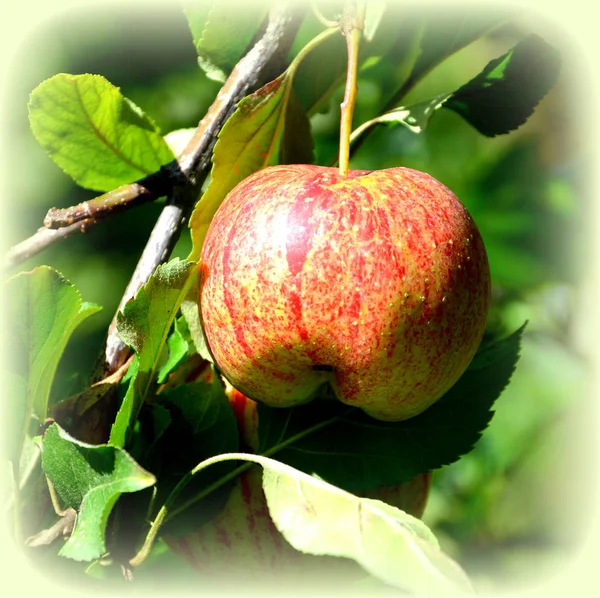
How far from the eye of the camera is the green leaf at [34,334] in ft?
2.56

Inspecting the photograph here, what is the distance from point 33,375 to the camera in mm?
830

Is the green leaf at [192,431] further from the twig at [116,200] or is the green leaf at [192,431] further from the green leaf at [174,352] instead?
the twig at [116,200]

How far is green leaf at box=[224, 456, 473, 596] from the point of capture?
2.15 ft

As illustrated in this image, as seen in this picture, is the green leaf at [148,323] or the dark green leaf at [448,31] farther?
the dark green leaf at [448,31]

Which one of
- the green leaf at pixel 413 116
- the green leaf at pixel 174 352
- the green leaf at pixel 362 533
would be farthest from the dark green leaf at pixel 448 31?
the green leaf at pixel 362 533

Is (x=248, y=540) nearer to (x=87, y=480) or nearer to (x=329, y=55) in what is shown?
(x=87, y=480)

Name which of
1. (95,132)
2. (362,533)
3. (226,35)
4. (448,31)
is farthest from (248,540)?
(448,31)

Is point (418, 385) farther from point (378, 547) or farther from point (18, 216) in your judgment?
point (18, 216)

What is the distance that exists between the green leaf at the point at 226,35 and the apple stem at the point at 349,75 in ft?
0.64

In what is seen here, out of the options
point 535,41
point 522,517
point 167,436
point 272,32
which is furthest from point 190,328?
point 522,517

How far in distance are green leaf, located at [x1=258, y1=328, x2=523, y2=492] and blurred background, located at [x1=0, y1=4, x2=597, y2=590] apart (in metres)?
0.33

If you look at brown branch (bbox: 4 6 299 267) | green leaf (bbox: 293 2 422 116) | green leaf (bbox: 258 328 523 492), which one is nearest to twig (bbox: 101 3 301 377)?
brown branch (bbox: 4 6 299 267)

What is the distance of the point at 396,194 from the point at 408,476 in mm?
339

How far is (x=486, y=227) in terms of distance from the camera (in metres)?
1.74
